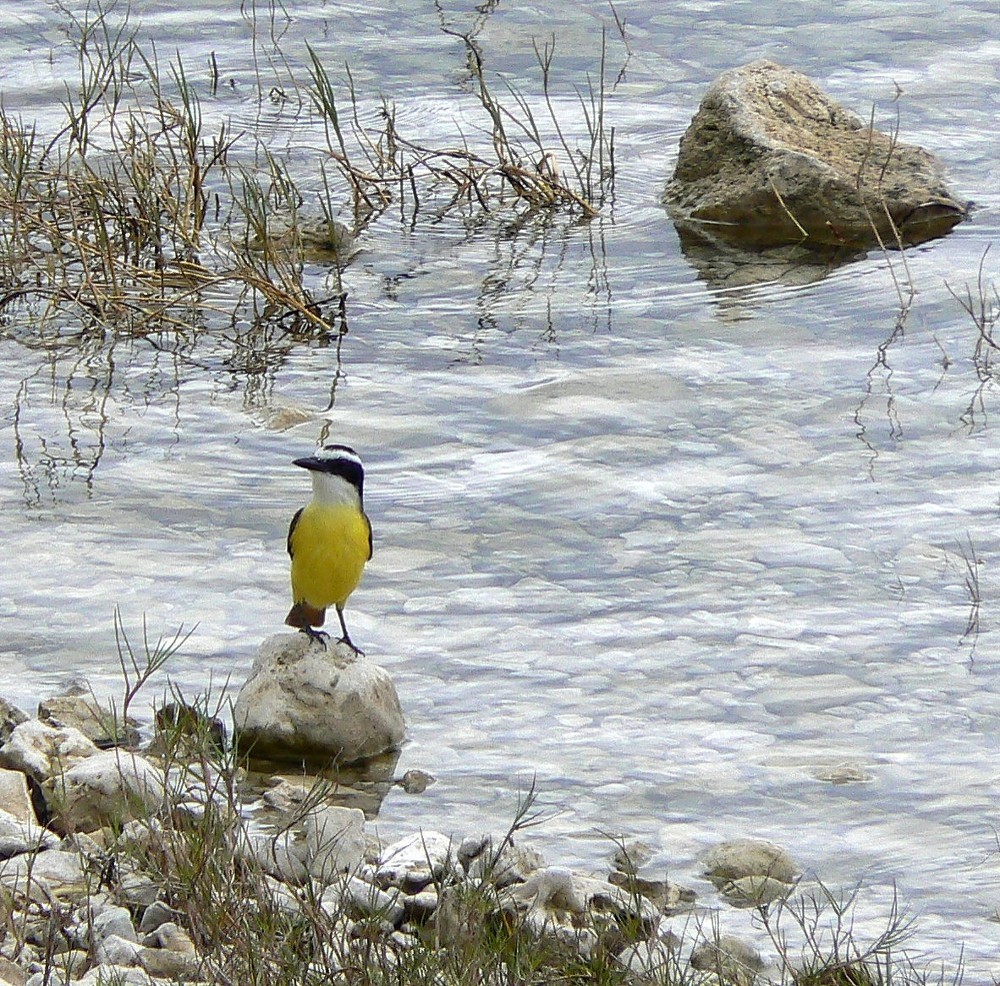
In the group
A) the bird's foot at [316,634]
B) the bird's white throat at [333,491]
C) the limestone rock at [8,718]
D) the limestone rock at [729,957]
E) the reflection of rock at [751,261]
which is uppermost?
the reflection of rock at [751,261]

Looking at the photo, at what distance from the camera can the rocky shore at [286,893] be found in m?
4.34

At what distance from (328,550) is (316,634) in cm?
34

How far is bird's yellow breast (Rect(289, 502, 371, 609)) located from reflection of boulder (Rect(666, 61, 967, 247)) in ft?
17.9

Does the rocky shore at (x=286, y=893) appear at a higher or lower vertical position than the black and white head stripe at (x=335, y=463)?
lower

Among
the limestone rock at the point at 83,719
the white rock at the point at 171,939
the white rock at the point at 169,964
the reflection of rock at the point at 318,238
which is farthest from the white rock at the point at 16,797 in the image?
the reflection of rock at the point at 318,238

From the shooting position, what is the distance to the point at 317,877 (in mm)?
5035

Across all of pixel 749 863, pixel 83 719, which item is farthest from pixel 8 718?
pixel 749 863

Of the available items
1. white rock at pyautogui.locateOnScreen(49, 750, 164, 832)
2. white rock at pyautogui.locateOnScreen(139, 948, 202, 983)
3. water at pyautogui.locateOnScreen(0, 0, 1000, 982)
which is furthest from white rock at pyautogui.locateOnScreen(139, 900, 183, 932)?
water at pyautogui.locateOnScreen(0, 0, 1000, 982)

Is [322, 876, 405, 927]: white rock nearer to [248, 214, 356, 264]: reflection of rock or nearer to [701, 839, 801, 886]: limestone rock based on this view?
[701, 839, 801, 886]: limestone rock

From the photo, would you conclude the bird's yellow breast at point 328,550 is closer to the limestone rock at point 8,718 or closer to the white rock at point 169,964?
the limestone rock at point 8,718

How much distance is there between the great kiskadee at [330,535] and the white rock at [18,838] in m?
1.43

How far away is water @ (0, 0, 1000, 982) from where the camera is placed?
6227 mm

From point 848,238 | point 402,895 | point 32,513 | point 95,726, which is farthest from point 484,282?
point 402,895

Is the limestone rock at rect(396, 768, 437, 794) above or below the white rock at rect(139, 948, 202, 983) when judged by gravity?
below
